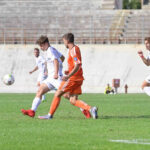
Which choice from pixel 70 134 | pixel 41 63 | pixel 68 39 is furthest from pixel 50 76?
pixel 41 63

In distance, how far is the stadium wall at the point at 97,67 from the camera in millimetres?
36875

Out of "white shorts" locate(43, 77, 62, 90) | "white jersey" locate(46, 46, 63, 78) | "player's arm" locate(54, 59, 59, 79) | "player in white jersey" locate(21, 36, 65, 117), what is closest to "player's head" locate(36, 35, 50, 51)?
"player in white jersey" locate(21, 36, 65, 117)

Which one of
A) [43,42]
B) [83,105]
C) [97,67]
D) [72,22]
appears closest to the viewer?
[83,105]

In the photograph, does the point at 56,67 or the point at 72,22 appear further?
the point at 72,22

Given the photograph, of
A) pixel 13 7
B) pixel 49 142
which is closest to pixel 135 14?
pixel 13 7

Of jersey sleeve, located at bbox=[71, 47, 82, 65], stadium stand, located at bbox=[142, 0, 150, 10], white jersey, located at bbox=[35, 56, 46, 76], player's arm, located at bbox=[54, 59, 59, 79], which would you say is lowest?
white jersey, located at bbox=[35, 56, 46, 76]

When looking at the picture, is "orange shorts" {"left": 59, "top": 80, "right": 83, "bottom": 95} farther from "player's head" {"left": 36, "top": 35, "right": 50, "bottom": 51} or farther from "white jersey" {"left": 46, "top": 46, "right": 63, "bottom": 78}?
"player's head" {"left": 36, "top": 35, "right": 50, "bottom": 51}

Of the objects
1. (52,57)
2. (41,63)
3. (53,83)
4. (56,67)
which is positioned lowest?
(41,63)

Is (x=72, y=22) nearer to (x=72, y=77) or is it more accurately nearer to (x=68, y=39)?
(x=72, y=77)

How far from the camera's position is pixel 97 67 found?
37.3m

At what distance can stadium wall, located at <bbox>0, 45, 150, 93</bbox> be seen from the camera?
36.9 metres

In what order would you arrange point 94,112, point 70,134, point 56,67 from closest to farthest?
point 70,134 → point 94,112 → point 56,67

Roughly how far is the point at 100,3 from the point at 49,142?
39.2 m

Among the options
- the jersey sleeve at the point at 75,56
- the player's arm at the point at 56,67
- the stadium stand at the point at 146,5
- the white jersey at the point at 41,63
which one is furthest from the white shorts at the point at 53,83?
the stadium stand at the point at 146,5
